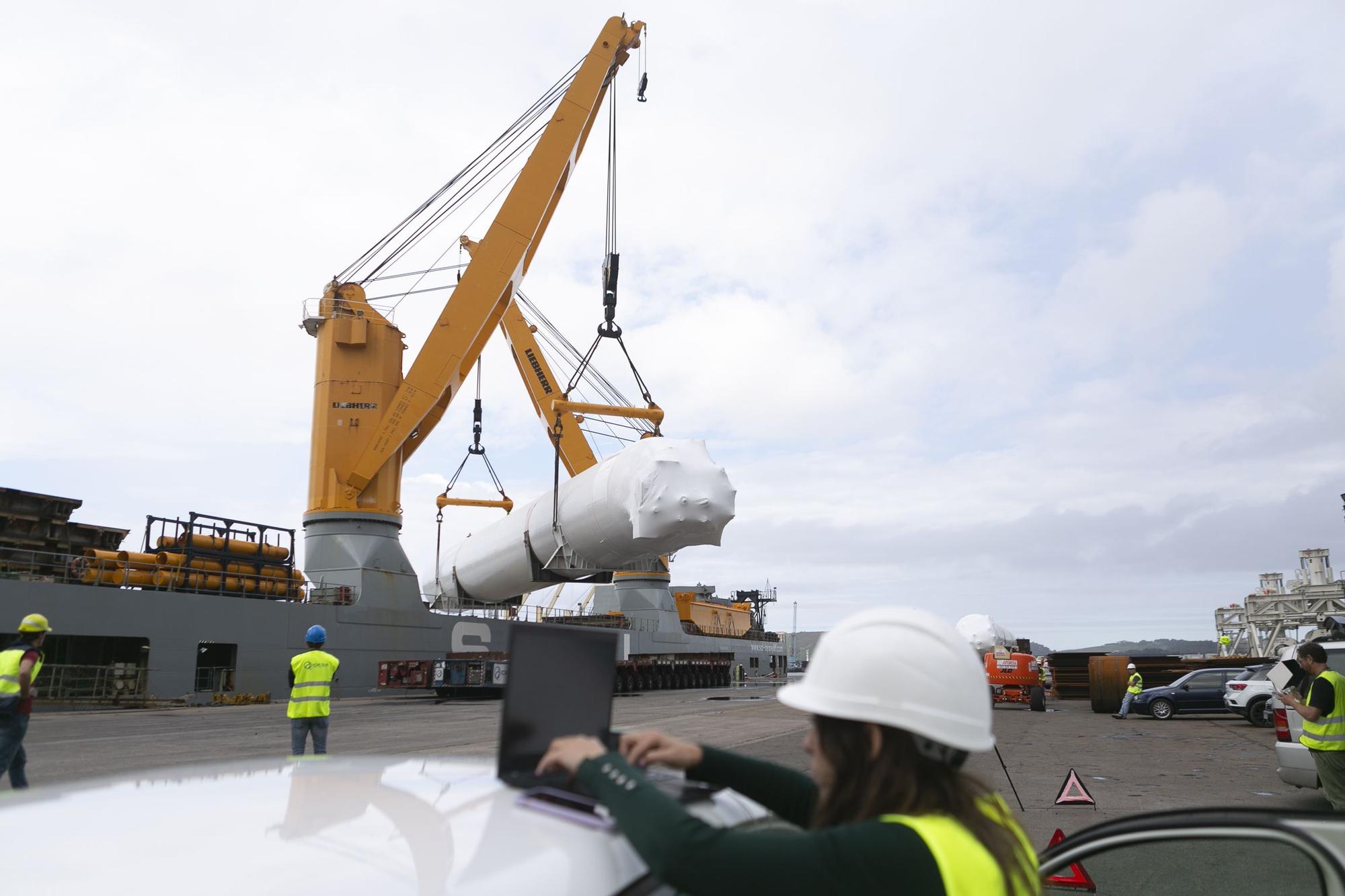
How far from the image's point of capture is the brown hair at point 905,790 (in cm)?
155

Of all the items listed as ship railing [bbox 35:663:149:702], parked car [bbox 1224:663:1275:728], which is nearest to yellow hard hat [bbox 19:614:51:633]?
ship railing [bbox 35:663:149:702]

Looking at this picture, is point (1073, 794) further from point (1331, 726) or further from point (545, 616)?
point (545, 616)

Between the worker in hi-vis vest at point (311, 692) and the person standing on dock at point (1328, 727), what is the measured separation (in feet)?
26.7

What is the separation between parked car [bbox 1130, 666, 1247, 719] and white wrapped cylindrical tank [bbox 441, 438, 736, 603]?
10.4m

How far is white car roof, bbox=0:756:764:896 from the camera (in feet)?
4.57

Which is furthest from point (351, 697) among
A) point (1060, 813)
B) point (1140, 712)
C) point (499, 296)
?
point (1060, 813)

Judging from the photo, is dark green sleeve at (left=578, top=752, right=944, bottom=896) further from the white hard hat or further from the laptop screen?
the laptop screen

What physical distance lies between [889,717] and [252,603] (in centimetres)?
2385

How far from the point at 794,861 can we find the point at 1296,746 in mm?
9124

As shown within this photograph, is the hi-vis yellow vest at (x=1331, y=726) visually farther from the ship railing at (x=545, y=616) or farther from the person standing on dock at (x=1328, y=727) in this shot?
the ship railing at (x=545, y=616)

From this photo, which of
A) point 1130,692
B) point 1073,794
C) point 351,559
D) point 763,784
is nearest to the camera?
point 763,784

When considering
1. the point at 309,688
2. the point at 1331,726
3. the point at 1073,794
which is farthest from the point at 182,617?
the point at 1331,726

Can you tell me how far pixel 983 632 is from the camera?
101 ft

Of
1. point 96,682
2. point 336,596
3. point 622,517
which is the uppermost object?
point 622,517
